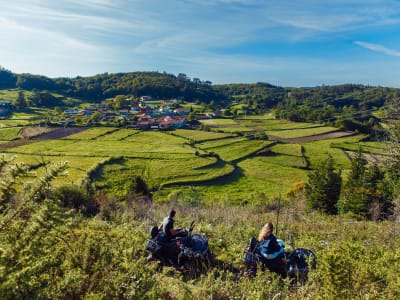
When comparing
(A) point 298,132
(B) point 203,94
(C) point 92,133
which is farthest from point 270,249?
(B) point 203,94

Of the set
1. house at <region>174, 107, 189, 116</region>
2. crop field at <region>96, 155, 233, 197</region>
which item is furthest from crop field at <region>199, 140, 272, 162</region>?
house at <region>174, 107, 189, 116</region>

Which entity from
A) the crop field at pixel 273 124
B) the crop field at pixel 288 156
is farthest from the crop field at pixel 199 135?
the crop field at pixel 273 124

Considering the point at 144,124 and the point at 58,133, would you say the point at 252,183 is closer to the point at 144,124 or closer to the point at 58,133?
the point at 144,124

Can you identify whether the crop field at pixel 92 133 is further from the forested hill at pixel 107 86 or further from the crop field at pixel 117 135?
the forested hill at pixel 107 86

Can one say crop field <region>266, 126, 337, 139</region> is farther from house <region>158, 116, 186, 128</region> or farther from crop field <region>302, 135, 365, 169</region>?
house <region>158, 116, 186, 128</region>

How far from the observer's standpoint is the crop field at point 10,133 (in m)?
40.8

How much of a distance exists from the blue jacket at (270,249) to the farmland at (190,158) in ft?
63.9

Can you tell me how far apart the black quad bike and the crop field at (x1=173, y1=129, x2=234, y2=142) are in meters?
43.1

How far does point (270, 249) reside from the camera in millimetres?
4531

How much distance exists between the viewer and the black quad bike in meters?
4.67

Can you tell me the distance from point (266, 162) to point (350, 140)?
2250 centimetres

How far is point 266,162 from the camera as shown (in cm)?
4009

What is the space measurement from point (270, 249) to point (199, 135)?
47585 millimetres

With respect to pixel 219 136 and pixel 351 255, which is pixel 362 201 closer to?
pixel 351 255
